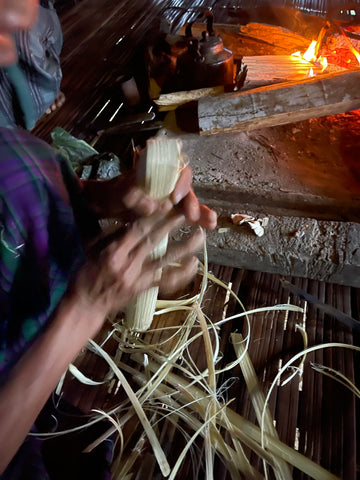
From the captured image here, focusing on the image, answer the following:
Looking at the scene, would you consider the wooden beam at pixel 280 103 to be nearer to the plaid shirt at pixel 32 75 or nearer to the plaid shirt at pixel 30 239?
the plaid shirt at pixel 32 75

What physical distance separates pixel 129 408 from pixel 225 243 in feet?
3.08

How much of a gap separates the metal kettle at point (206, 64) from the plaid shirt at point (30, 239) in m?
2.29

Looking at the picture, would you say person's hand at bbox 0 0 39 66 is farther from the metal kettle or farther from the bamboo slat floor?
the metal kettle

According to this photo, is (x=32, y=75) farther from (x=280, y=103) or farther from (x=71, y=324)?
(x=71, y=324)

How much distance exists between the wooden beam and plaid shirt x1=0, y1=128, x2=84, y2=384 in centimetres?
169

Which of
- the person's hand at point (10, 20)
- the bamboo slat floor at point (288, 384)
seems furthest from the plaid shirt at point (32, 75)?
the bamboo slat floor at point (288, 384)

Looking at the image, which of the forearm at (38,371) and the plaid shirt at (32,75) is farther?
the plaid shirt at (32,75)

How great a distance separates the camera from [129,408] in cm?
143

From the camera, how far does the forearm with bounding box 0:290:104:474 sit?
84cm

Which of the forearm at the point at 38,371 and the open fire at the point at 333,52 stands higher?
the forearm at the point at 38,371

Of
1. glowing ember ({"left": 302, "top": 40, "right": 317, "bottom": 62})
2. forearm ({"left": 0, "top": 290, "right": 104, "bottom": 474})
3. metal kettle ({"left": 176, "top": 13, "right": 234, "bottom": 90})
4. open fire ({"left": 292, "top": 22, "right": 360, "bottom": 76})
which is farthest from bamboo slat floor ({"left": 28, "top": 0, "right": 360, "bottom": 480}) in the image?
glowing ember ({"left": 302, "top": 40, "right": 317, "bottom": 62})

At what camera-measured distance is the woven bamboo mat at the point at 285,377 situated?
1338 mm

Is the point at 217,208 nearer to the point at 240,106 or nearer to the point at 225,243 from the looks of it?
the point at 225,243

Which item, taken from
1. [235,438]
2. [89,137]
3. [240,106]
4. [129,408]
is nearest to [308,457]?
[235,438]
